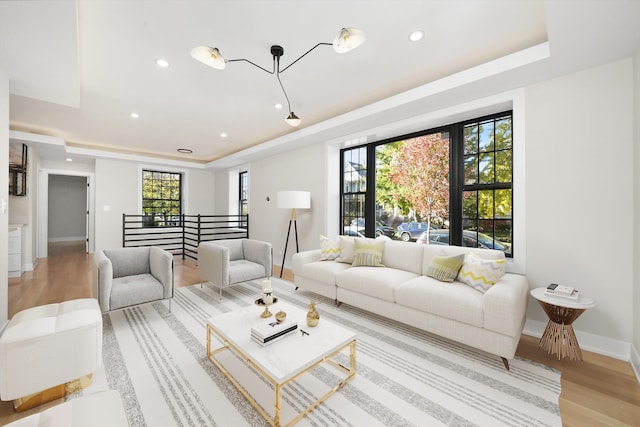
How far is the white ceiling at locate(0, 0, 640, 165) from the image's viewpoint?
1.94 m

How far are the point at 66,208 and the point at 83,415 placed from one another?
1214 cm

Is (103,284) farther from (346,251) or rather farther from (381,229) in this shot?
(381,229)

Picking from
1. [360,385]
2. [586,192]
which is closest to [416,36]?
[586,192]

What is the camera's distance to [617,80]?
2.30 meters

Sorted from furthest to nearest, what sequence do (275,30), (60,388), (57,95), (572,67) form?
1. (57,95)
2. (572,67)
3. (275,30)
4. (60,388)

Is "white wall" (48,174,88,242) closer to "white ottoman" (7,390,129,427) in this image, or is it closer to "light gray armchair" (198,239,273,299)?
"light gray armchair" (198,239,273,299)

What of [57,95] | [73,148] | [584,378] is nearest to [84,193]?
[73,148]

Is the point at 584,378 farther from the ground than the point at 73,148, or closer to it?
closer to it

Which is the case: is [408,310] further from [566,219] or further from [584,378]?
[566,219]

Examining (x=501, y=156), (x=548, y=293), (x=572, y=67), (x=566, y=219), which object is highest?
(x=572, y=67)

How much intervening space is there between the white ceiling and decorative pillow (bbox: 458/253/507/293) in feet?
5.90

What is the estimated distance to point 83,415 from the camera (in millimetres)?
1069

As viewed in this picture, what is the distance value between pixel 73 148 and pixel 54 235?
19.5 ft

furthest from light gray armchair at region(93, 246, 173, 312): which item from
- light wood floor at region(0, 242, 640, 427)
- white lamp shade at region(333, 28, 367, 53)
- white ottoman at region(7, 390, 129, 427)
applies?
white lamp shade at region(333, 28, 367, 53)
